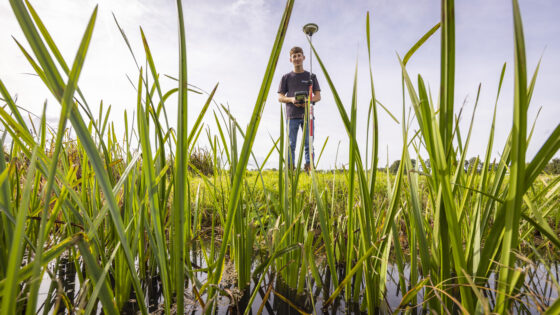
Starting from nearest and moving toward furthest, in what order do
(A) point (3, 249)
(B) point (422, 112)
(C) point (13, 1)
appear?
(C) point (13, 1), (B) point (422, 112), (A) point (3, 249)

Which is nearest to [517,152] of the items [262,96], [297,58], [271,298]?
[262,96]

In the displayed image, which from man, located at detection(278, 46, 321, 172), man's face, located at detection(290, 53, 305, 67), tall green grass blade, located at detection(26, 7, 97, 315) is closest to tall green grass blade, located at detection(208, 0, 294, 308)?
tall green grass blade, located at detection(26, 7, 97, 315)

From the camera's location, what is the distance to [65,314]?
0.67 m

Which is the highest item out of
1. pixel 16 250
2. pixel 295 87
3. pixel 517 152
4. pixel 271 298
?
pixel 295 87

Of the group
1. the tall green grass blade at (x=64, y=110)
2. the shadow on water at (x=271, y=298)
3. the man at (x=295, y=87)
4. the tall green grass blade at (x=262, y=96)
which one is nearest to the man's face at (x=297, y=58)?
the man at (x=295, y=87)

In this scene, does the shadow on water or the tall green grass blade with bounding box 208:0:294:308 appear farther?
the shadow on water

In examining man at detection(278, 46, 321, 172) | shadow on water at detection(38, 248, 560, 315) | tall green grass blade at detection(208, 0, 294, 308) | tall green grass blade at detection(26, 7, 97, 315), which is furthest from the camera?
man at detection(278, 46, 321, 172)

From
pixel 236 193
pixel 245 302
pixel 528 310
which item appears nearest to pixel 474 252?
pixel 528 310

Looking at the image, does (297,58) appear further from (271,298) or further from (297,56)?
(271,298)

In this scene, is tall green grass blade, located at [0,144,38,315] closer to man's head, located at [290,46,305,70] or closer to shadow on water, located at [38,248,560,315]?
shadow on water, located at [38,248,560,315]

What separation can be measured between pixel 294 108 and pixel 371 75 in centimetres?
304

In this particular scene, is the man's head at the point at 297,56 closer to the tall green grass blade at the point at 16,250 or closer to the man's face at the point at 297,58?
the man's face at the point at 297,58

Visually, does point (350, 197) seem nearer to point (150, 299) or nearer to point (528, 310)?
point (528, 310)

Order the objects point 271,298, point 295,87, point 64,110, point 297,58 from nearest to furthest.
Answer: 1. point 64,110
2. point 271,298
3. point 297,58
4. point 295,87
